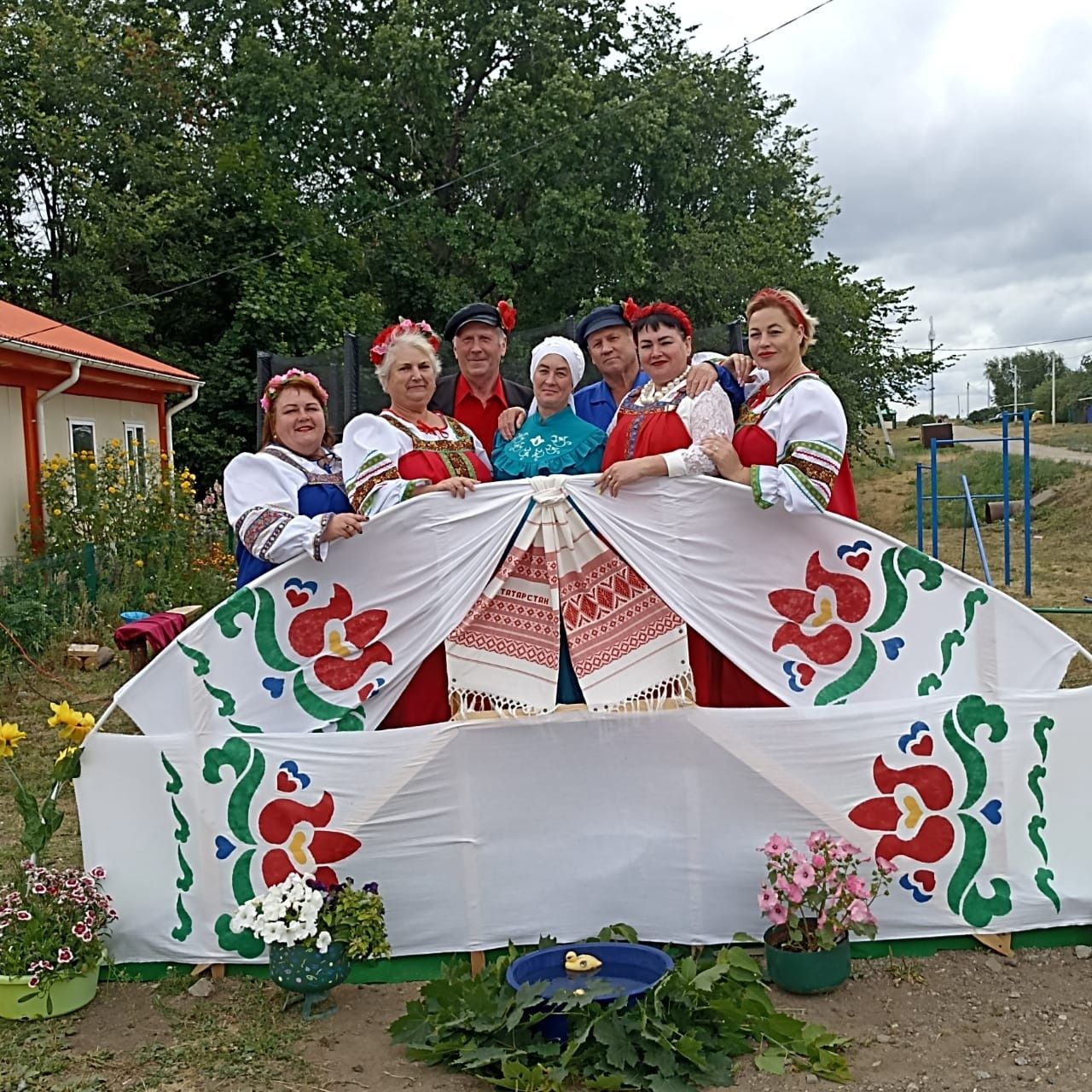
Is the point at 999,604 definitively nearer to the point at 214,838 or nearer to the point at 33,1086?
the point at 214,838

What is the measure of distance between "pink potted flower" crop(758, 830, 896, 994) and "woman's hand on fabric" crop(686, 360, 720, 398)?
1281 millimetres

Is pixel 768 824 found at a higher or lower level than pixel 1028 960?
higher

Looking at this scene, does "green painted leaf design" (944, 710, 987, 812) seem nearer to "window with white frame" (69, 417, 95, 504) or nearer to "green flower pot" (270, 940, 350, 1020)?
"green flower pot" (270, 940, 350, 1020)

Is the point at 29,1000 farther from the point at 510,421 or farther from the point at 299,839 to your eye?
the point at 510,421

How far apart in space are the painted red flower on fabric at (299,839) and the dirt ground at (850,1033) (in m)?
0.35

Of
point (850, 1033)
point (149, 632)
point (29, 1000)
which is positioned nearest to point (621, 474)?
point (850, 1033)

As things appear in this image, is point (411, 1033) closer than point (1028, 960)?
Yes

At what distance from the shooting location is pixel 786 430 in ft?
10.7

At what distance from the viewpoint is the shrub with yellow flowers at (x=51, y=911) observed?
127 inches

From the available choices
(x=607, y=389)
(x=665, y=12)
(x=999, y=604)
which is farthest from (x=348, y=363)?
(x=665, y=12)

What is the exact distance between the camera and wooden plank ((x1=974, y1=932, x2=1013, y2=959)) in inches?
133

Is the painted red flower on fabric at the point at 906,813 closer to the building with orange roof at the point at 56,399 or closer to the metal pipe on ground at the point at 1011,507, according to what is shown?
the building with orange roof at the point at 56,399

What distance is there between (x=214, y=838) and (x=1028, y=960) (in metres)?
2.36

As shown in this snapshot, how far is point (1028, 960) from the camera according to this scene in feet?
11.0
